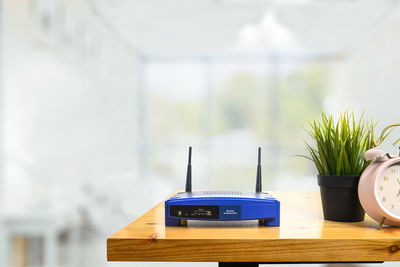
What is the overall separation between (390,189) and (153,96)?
504 centimetres

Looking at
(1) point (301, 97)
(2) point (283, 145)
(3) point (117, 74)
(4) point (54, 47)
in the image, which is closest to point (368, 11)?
(1) point (301, 97)

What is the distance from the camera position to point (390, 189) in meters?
0.73

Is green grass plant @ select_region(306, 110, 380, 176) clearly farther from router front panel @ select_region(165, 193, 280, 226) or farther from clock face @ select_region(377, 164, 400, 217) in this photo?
router front panel @ select_region(165, 193, 280, 226)

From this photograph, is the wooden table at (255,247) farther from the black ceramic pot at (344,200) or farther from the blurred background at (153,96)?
the blurred background at (153,96)

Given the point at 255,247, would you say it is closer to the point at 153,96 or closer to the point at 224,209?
the point at 224,209

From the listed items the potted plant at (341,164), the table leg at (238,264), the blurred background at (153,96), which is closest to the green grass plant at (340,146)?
the potted plant at (341,164)

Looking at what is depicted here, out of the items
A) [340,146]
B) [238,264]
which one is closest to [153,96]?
[340,146]

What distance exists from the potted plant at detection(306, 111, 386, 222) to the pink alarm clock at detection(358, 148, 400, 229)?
0.10 feet

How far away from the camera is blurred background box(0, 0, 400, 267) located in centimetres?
244

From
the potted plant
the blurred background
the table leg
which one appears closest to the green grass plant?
the potted plant

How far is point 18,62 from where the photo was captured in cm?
252

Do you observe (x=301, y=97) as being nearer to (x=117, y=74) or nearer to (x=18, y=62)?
(x=117, y=74)

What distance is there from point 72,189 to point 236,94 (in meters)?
3.21

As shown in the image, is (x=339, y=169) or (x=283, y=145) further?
(x=283, y=145)
